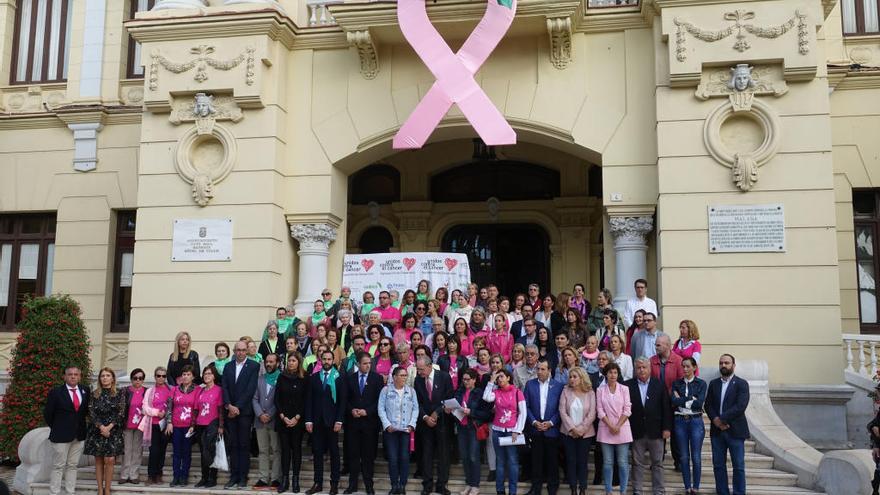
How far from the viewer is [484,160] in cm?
1673

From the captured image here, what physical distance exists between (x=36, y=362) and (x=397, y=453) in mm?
6166

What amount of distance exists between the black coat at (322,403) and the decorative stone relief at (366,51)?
5870 millimetres

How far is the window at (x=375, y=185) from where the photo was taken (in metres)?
17.8

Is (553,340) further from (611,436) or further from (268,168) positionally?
(268,168)

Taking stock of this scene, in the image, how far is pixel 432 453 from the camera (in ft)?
32.7

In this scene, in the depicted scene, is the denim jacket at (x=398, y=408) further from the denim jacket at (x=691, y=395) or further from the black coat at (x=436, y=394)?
the denim jacket at (x=691, y=395)

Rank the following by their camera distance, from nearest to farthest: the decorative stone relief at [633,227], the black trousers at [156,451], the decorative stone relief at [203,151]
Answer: the black trousers at [156,451]
the decorative stone relief at [633,227]
the decorative stone relief at [203,151]

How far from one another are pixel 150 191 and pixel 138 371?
4.33 metres

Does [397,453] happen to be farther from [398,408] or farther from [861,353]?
[861,353]

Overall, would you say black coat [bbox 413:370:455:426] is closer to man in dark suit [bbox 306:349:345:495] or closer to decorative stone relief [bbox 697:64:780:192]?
man in dark suit [bbox 306:349:345:495]

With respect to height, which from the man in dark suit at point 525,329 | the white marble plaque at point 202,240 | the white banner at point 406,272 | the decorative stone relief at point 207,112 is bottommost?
the man in dark suit at point 525,329

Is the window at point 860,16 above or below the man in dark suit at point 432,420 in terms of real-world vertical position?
above

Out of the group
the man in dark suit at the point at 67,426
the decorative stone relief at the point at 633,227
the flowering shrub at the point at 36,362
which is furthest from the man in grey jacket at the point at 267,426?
the decorative stone relief at the point at 633,227

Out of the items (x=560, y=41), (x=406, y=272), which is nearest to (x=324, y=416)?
(x=406, y=272)
